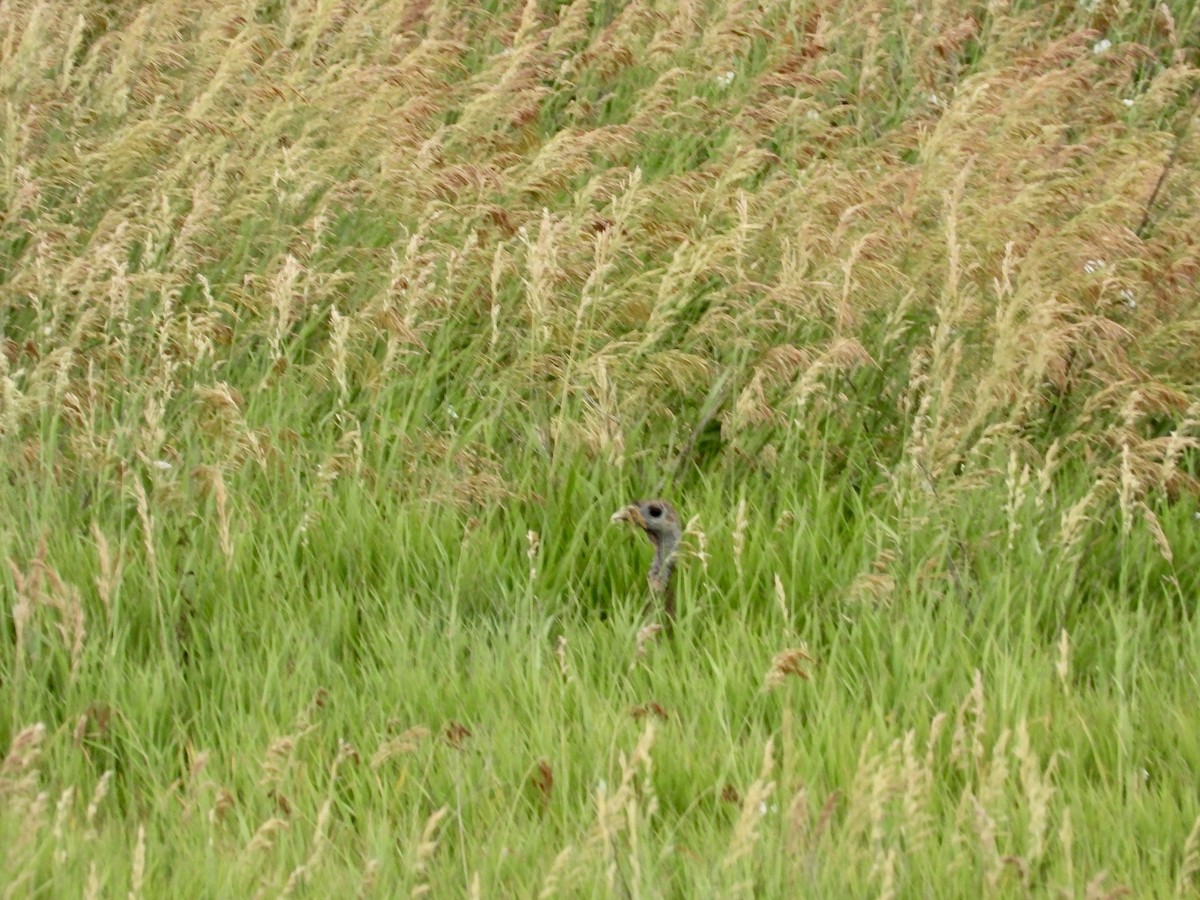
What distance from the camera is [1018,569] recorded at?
3.69 meters

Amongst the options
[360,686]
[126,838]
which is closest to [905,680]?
[360,686]

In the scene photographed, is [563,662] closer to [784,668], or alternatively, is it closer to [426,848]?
[784,668]

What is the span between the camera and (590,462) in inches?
167

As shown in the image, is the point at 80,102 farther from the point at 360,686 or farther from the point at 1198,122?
the point at 1198,122

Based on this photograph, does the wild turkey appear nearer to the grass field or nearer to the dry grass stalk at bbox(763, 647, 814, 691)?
the grass field

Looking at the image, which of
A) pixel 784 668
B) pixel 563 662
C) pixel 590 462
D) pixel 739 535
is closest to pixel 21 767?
pixel 563 662

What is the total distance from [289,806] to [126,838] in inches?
12.2

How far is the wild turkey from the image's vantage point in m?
3.63

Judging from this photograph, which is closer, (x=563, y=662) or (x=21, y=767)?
(x=21, y=767)

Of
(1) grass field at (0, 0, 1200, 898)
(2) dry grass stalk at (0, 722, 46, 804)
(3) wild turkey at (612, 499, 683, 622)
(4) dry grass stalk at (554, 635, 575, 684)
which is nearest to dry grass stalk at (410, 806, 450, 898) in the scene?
(1) grass field at (0, 0, 1200, 898)

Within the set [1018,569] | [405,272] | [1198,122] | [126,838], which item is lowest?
[126,838]

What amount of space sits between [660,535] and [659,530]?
12mm

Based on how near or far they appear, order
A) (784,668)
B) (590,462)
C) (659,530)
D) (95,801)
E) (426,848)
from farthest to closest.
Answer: (590,462), (659,530), (784,668), (95,801), (426,848)

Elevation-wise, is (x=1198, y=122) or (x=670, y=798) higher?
(x=1198, y=122)
